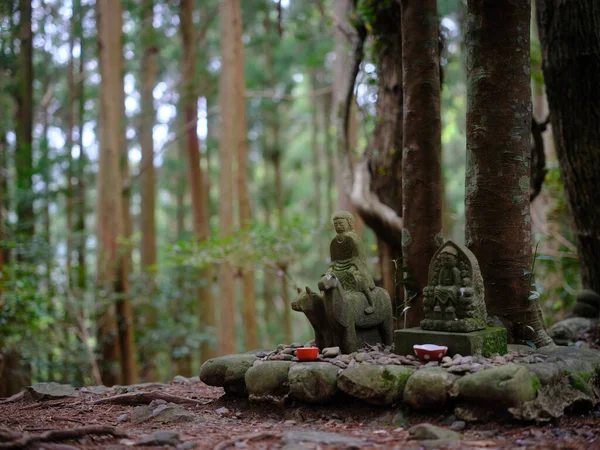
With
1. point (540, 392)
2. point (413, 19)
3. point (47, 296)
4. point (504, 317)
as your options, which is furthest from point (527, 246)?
point (47, 296)

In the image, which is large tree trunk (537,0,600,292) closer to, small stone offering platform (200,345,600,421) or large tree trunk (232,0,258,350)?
small stone offering platform (200,345,600,421)

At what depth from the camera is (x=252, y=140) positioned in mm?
18453

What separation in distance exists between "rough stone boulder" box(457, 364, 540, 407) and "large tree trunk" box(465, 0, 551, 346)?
4.70ft

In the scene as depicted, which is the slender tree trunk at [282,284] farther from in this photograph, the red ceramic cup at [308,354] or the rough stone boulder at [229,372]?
the red ceramic cup at [308,354]

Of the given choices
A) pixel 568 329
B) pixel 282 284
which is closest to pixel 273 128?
pixel 282 284

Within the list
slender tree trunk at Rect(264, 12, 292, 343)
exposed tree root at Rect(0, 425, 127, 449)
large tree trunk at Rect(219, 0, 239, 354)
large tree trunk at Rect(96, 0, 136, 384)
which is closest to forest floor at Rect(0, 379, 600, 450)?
exposed tree root at Rect(0, 425, 127, 449)

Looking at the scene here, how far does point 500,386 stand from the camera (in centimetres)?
387

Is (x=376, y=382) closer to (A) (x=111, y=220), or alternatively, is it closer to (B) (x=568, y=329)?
(B) (x=568, y=329)

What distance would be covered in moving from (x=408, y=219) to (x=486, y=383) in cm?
248

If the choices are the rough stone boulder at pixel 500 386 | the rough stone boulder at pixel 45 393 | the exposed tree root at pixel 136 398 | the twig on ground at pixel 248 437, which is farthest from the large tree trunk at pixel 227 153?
the rough stone boulder at pixel 500 386

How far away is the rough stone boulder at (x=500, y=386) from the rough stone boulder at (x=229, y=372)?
6.41 ft

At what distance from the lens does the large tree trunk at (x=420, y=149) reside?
6.02 m

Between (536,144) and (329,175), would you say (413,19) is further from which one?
(329,175)

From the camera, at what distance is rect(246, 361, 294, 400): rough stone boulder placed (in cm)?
480
